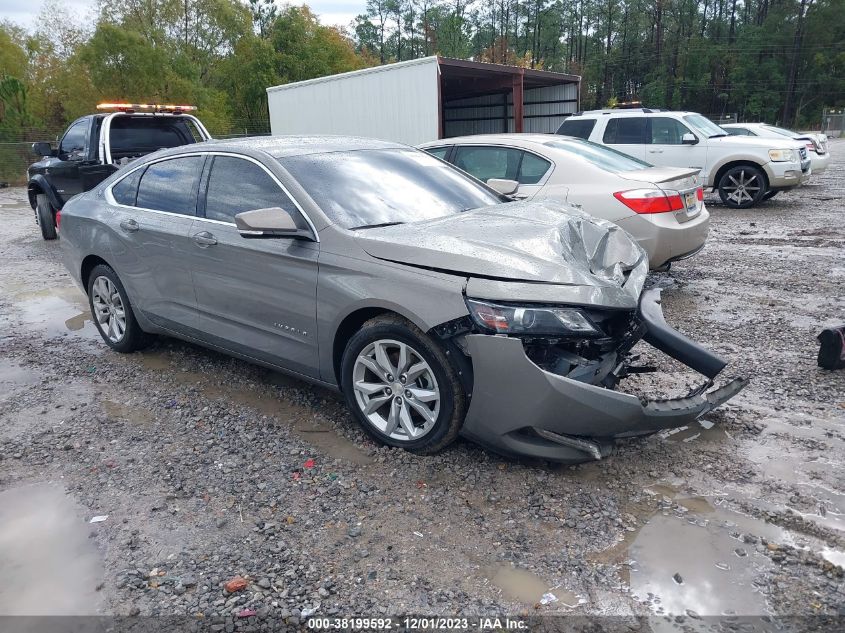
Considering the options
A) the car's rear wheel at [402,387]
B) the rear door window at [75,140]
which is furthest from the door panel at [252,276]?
the rear door window at [75,140]

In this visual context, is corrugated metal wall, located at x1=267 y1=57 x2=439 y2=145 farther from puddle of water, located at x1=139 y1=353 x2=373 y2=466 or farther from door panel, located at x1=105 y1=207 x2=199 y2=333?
puddle of water, located at x1=139 y1=353 x2=373 y2=466

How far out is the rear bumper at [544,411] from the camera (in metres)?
3.09

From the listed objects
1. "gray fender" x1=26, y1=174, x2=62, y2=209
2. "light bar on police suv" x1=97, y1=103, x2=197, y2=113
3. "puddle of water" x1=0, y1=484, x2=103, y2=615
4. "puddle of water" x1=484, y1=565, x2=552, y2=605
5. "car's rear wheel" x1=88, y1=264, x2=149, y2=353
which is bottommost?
"puddle of water" x1=0, y1=484, x2=103, y2=615

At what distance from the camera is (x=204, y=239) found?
4.42 m

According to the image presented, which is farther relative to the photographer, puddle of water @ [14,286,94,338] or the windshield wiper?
puddle of water @ [14,286,94,338]

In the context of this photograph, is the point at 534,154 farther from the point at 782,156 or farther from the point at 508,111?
the point at 508,111

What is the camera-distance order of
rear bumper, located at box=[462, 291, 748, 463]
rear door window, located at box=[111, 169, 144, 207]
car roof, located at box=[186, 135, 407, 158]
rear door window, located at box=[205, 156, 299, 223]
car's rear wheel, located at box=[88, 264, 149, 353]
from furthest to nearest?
car's rear wheel, located at box=[88, 264, 149, 353] < rear door window, located at box=[111, 169, 144, 207] < car roof, located at box=[186, 135, 407, 158] < rear door window, located at box=[205, 156, 299, 223] < rear bumper, located at box=[462, 291, 748, 463]

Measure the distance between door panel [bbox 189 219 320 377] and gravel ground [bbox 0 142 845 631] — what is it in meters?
0.48

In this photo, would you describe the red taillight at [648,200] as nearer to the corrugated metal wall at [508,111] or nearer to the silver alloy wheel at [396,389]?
the silver alloy wheel at [396,389]

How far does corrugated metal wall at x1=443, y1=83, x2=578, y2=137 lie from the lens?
17438 mm

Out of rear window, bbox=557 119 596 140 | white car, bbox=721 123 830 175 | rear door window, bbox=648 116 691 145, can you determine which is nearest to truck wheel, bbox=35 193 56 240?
rear window, bbox=557 119 596 140

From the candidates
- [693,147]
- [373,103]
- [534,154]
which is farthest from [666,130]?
[534,154]

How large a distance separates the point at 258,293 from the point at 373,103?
12.0 meters

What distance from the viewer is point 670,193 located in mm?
6207
